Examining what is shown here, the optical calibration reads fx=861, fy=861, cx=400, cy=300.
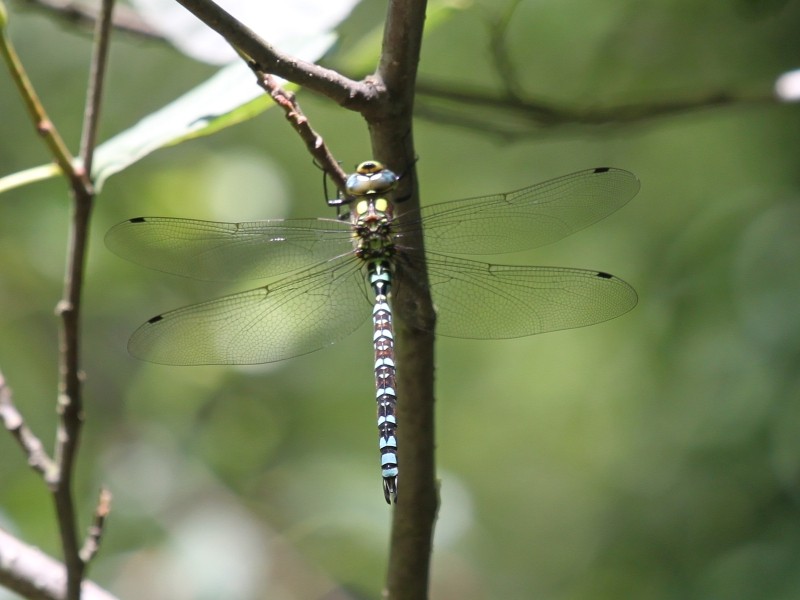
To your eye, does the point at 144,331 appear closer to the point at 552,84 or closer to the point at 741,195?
the point at 741,195

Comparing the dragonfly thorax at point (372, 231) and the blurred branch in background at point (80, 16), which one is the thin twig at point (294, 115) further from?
the blurred branch in background at point (80, 16)

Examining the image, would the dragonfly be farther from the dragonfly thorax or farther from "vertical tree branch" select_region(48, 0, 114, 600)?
"vertical tree branch" select_region(48, 0, 114, 600)

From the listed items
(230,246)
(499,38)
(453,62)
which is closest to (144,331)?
(230,246)

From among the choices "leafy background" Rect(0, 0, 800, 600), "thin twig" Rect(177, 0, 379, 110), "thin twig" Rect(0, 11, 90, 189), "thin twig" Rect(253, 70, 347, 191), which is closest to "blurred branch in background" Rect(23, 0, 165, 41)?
"leafy background" Rect(0, 0, 800, 600)

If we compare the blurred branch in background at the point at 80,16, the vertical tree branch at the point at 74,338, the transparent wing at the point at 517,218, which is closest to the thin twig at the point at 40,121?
the vertical tree branch at the point at 74,338

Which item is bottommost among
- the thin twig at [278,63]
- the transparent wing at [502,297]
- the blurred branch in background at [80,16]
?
the thin twig at [278,63]

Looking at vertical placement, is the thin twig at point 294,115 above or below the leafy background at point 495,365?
below
